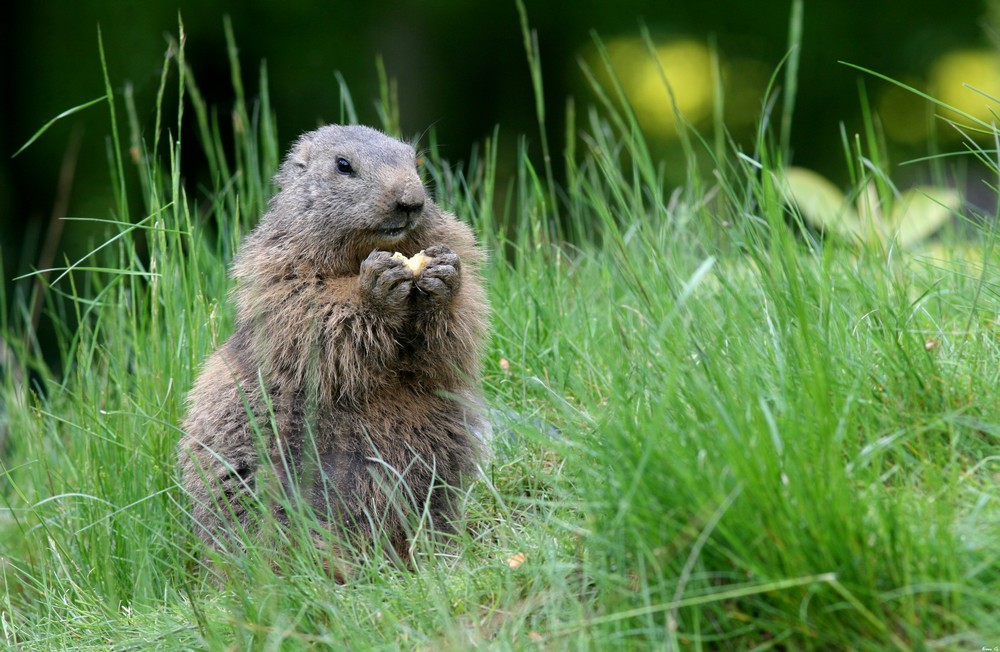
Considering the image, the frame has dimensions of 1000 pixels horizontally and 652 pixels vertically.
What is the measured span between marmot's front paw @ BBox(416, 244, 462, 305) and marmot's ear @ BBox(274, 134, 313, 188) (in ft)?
2.36

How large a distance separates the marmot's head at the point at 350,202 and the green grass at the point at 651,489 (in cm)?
47

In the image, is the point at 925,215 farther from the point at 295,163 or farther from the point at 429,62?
the point at 429,62

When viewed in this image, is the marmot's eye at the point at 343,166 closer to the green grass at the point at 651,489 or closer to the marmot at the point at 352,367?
the marmot at the point at 352,367

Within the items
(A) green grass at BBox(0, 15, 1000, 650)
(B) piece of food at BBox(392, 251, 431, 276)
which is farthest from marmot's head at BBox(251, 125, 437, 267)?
(A) green grass at BBox(0, 15, 1000, 650)

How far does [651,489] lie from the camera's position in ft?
7.36

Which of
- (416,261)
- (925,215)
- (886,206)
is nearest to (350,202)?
(416,261)

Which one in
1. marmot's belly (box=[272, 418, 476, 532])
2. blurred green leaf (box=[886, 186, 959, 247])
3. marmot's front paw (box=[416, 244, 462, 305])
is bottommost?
marmot's belly (box=[272, 418, 476, 532])

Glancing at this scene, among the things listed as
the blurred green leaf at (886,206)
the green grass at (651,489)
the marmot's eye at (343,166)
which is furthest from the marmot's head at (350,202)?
the blurred green leaf at (886,206)

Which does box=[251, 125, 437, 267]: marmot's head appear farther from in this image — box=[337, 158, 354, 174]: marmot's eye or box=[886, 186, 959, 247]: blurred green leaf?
box=[886, 186, 959, 247]: blurred green leaf

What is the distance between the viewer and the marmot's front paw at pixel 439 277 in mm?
3373

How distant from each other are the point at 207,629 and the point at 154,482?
1249 millimetres

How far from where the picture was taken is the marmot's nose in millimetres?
3453

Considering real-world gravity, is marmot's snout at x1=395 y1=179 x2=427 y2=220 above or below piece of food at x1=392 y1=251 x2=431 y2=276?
above

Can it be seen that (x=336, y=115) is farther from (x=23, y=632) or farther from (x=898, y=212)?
(x=23, y=632)
